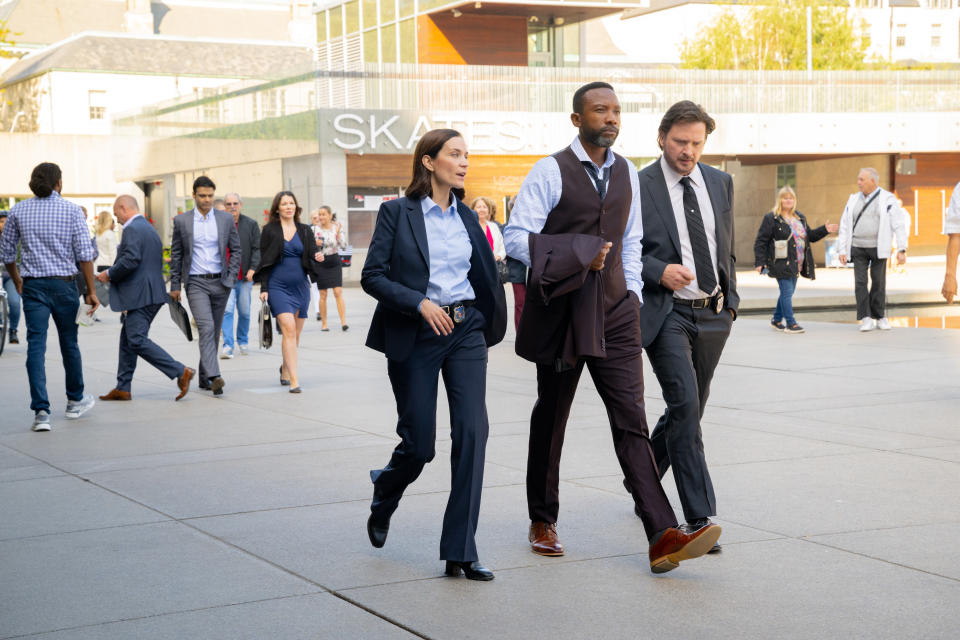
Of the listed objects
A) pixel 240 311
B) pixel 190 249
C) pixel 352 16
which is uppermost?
pixel 352 16

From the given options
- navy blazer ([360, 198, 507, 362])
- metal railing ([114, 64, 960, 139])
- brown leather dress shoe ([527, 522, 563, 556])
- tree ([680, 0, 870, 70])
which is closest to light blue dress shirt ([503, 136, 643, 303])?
navy blazer ([360, 198, 507, 362])

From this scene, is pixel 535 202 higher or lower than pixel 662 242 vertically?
higher

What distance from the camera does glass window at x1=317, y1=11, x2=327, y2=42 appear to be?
1794 inches

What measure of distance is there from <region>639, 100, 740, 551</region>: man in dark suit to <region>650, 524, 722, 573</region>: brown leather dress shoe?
1.34ft

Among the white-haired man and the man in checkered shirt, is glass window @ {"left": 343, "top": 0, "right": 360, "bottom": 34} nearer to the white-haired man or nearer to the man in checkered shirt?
the white-haired man

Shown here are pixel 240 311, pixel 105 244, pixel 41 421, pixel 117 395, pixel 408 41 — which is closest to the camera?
pixel 41 421

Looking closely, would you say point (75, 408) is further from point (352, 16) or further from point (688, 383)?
point (352, 16)

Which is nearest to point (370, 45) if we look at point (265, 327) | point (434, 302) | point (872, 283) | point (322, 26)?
point (322, 26)

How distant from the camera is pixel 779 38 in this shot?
5653cm

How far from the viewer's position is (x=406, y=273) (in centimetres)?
509

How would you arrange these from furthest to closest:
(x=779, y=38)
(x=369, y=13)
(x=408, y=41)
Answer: (x=779, y=38), (x=369, y=13), (x=408, y=41)

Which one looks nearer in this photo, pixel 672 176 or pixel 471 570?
pixel 471 570

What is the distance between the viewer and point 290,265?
457 inches

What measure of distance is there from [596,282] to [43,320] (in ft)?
19.1
